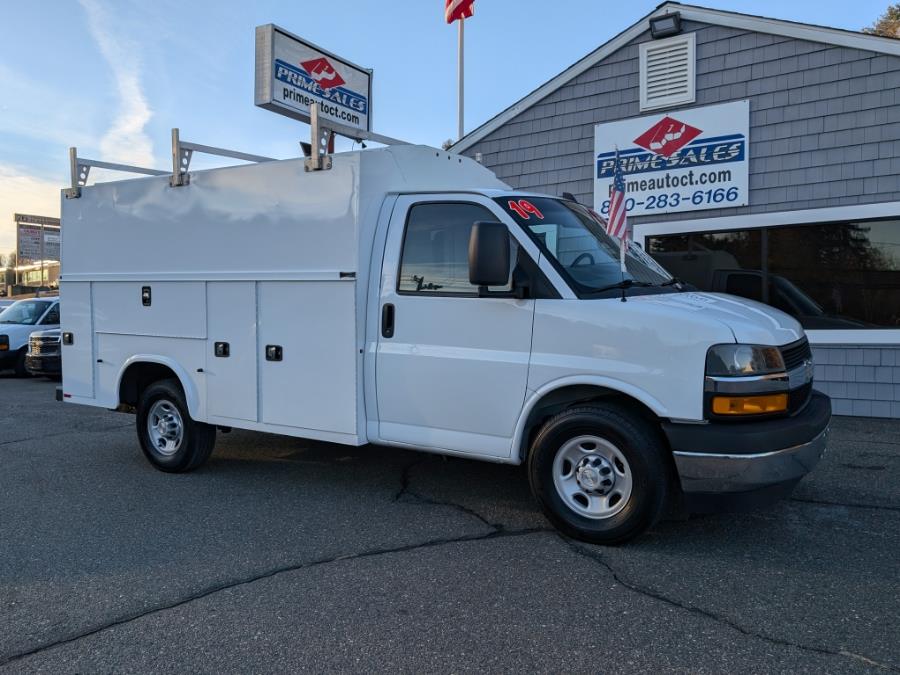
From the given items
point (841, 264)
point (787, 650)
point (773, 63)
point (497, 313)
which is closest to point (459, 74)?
→ point (773, 63)

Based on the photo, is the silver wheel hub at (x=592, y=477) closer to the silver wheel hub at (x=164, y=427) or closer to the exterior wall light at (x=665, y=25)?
the silver wheel hub at (x=164, y=427)

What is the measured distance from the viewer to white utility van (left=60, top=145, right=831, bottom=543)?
4016mm

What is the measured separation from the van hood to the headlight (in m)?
0.05

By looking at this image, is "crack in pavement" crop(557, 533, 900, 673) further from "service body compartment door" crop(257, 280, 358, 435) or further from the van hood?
"service body compartment door" crop(257, 280, 358, 435)

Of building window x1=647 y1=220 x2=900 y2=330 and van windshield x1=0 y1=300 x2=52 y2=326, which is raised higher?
building window x1=647 y1=220 x2=900 y2=330

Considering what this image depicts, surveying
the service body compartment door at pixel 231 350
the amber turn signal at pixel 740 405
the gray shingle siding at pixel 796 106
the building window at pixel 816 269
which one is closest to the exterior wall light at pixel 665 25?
the gray shingle siding at pixel 796 106

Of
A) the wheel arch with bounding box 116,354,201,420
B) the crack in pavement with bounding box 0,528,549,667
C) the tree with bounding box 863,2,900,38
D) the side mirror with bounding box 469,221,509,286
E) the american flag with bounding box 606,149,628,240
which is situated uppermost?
the tree with bounding box 863,2,900,38

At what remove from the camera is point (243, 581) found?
152 inches

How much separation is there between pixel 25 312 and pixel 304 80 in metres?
8.43

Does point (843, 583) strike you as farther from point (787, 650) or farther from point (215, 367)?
point (215, 367)

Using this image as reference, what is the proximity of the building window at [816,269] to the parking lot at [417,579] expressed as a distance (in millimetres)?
2927

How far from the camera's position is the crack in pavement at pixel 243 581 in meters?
3.21

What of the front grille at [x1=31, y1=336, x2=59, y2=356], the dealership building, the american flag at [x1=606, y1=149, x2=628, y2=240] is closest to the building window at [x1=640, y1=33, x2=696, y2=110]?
the dealership building

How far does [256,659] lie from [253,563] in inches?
42.8
